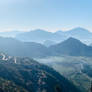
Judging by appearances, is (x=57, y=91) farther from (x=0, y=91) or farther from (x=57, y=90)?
(x=0, y=91)

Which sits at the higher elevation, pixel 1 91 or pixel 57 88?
pixel 57 88

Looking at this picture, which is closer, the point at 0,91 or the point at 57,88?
the point at 57,88

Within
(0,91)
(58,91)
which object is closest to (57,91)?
(58,91)

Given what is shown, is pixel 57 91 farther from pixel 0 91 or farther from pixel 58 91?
pixel 0 91

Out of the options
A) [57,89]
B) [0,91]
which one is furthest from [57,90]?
[0,91]

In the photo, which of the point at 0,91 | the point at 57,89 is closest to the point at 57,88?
the point at 57,89

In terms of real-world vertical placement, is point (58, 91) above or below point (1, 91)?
above

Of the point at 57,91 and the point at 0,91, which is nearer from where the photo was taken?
the point at 57,91

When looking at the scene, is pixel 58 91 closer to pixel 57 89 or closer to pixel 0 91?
pixel 57 89
